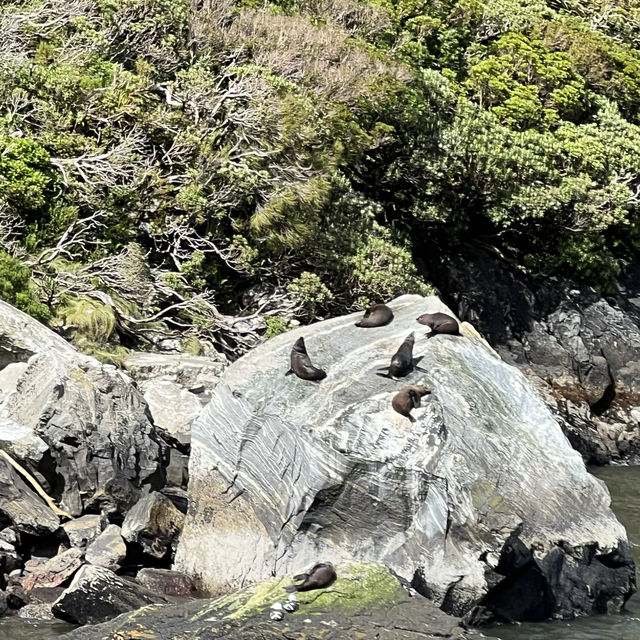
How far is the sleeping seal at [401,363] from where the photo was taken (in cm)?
1209

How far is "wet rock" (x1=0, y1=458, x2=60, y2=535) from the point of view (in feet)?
39.6

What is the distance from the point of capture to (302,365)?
1234 centimetres

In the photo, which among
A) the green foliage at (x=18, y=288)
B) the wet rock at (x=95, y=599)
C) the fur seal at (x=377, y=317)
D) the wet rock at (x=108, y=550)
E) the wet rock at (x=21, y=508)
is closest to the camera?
the wet rock at (x=95, y=599)

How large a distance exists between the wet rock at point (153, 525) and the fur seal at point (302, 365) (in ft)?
7.38

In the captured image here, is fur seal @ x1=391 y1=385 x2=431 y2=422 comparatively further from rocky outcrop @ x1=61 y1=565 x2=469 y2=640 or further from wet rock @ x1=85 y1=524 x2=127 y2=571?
wet rock @ x1=85 y1=524 x2=127 y2=571

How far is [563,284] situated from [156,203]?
38.6 ft

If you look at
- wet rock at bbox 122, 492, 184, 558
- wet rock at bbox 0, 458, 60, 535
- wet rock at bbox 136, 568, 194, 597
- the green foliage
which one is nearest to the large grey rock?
wet rock at bbox 0, 458, 60, 535

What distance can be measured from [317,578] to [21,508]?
4.03 m

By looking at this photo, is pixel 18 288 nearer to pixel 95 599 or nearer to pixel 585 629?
pixel 95 599

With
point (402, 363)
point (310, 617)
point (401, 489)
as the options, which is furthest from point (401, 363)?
point (310, 617)

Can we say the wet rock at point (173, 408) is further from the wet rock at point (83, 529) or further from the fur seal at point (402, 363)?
the fur seal at point (402, 363)

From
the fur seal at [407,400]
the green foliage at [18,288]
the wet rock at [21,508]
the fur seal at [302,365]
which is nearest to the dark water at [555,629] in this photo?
the wet rock at [21,508]

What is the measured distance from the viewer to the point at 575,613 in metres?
11.9

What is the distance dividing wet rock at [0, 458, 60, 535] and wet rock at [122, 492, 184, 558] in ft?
3.03
